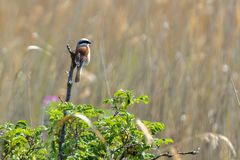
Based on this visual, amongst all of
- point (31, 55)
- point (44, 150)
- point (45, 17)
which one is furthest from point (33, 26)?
point (44, 150)

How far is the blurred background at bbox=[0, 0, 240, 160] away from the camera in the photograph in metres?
3.11

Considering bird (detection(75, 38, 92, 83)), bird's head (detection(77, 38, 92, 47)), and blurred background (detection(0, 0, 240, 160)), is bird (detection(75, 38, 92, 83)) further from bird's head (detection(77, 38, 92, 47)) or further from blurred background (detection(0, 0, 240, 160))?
blurred background (detection(0, 0, 240, 160))

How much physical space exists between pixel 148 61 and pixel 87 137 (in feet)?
6.36

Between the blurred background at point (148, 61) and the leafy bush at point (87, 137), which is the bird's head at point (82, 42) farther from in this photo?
the blurred background at point (148, 61)

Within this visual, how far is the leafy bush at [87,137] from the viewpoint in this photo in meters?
1.42

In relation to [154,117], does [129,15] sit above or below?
above

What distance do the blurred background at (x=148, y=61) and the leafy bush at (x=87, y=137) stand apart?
3.75ft

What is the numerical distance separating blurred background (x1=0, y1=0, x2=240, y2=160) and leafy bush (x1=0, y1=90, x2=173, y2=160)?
114cm

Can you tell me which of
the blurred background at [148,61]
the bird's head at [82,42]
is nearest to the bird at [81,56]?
the bird's head at [82,42]

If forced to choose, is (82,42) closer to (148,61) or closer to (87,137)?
(87,137)

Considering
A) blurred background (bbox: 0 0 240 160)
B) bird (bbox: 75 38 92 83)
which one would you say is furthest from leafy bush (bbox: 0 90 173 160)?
blurred background (bbox: 0 0 240 160)

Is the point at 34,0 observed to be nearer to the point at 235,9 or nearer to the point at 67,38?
the point at 67,38

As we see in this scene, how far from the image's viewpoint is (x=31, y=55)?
3.82m

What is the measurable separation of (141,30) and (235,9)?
0.74 meters
